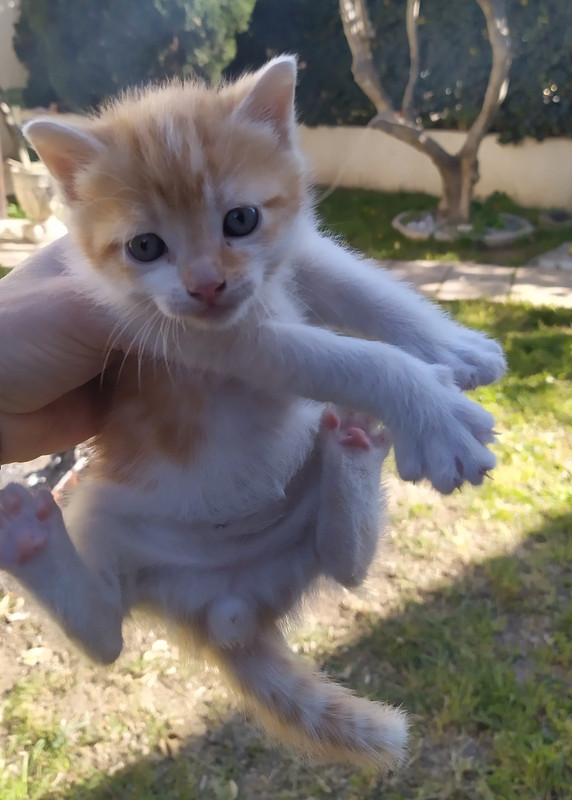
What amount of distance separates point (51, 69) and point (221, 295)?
556 cm

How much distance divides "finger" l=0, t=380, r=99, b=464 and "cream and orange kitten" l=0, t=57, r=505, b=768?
0.40 feet

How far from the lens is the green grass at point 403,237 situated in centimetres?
522

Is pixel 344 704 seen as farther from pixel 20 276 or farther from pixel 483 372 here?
pixel 20 276

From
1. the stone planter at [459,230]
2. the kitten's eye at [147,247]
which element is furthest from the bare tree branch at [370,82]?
the kitten's eye at [147,247]

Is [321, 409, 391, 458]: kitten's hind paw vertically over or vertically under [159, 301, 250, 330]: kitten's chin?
under

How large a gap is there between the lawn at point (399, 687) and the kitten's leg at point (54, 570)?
1.18 ft

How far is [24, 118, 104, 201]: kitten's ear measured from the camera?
120cm

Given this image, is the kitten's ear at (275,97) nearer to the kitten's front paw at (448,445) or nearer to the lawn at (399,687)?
the kitten's front paw at (448,445)

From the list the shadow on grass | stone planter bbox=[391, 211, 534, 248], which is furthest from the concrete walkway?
the shadow on grass

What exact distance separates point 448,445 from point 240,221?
0.50 m

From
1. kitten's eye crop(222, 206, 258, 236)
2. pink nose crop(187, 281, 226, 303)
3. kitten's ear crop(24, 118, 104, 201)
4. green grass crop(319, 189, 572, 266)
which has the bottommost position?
green grass crop(319, 189, 572, 266)

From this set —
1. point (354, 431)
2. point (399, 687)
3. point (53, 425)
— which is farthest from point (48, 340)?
point (399, 687)

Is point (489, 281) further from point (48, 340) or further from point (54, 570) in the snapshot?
point (54, 570)

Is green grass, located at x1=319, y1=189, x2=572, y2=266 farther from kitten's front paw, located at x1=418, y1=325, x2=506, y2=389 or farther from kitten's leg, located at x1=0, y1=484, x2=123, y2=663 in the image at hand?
kitten's leg, located at x1=0, y1=484, x2=123, y2=663
